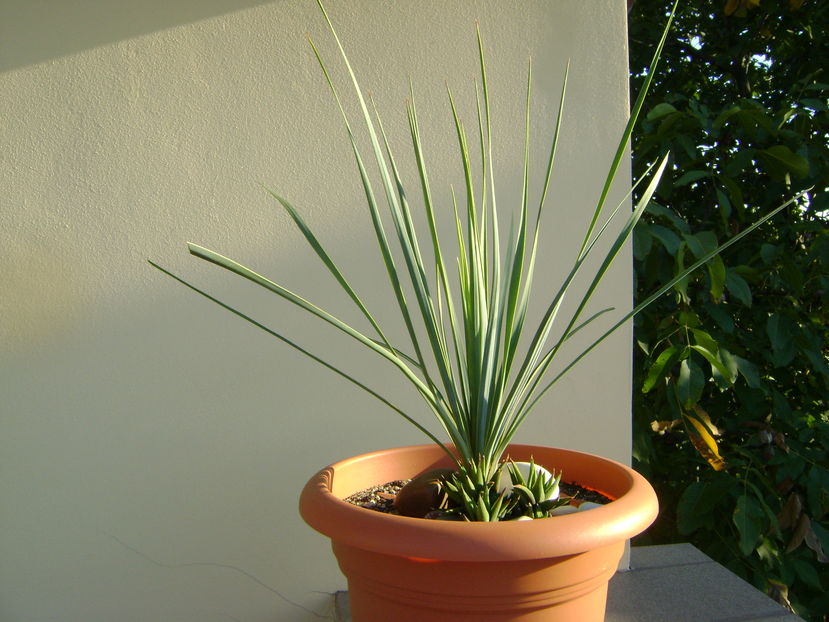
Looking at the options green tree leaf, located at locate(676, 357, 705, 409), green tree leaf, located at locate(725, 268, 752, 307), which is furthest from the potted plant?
green tree leaf, located at locate(725, 268, 752, 307)

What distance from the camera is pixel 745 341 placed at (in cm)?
185

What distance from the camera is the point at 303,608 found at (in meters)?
1.43

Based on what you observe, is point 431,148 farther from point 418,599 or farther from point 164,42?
point 418,599

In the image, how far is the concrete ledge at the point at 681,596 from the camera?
1.34 m

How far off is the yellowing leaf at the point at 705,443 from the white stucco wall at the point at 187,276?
0.64 m

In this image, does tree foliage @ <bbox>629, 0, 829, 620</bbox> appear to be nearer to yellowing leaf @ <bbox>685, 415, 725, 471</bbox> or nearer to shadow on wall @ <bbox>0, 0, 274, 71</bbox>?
yellowing leaf @ <bbox>685, 415, 725, 471</bbox>

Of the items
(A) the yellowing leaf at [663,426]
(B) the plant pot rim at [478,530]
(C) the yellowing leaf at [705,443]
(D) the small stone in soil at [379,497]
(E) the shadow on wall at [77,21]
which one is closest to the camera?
(B) the plant pot rim at [478,530]

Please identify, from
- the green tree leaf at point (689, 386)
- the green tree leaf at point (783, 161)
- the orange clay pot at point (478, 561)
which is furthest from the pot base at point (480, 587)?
the green tree leaf at point (783, 161)

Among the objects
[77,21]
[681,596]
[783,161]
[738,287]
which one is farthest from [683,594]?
[77,21]

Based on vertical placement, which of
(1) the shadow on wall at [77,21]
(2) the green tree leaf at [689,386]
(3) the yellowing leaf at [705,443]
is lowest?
(3) the yellowing leaf at [705,443]

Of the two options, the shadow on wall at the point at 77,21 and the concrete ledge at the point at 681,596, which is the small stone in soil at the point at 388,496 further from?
the shadow on wall at the point at 77,21

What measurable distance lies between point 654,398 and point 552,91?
816 mm

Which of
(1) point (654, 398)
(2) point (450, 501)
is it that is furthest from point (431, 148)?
(1) point (654, 398)

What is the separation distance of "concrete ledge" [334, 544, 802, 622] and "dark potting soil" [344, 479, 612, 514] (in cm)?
30
